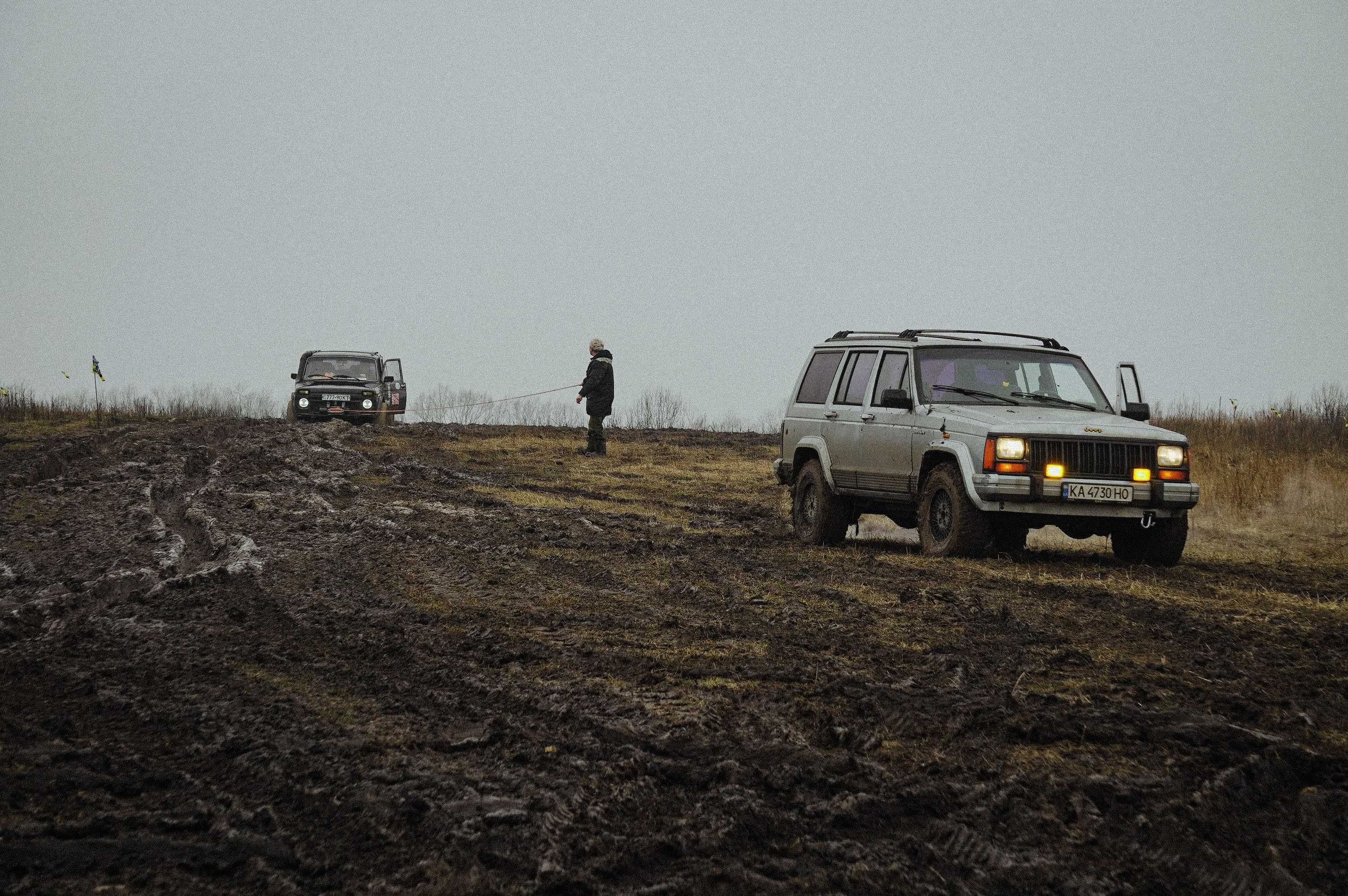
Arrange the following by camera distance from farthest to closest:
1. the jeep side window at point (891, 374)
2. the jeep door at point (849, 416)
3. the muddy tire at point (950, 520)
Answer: the jeep door at point (849, 416) < the jeep side window at point (891, 374) < the muddy tire at point (950, 520)

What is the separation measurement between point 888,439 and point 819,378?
1.72 meters

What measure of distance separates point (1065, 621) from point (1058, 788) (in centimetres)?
362

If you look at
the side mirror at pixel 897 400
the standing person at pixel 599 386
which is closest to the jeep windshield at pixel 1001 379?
the side mirror at pixel 897 400

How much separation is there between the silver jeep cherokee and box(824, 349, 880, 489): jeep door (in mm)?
17

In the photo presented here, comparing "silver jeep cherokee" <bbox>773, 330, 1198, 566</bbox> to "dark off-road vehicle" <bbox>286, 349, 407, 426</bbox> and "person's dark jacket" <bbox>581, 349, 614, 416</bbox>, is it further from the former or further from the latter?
"dark off-road vehicle" <bbox>286, 349, 407, 426</bbox>

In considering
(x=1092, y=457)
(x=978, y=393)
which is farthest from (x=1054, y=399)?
(x=1092, y=457)

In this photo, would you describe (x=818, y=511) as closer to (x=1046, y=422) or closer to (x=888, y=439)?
(x=888, y=439)

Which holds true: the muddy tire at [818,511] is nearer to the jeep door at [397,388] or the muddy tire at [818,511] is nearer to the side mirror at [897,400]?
the side mirror at [897,400]

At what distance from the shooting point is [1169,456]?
411 inches

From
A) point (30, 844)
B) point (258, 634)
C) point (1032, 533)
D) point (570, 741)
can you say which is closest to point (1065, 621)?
point (570, 741)

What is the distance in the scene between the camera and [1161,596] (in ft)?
29.1

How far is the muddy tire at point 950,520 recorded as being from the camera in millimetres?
10555

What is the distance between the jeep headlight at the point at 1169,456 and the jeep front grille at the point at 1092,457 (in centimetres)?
5

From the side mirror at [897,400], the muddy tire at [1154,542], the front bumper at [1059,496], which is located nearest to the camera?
the front bumper at [1059,496]
